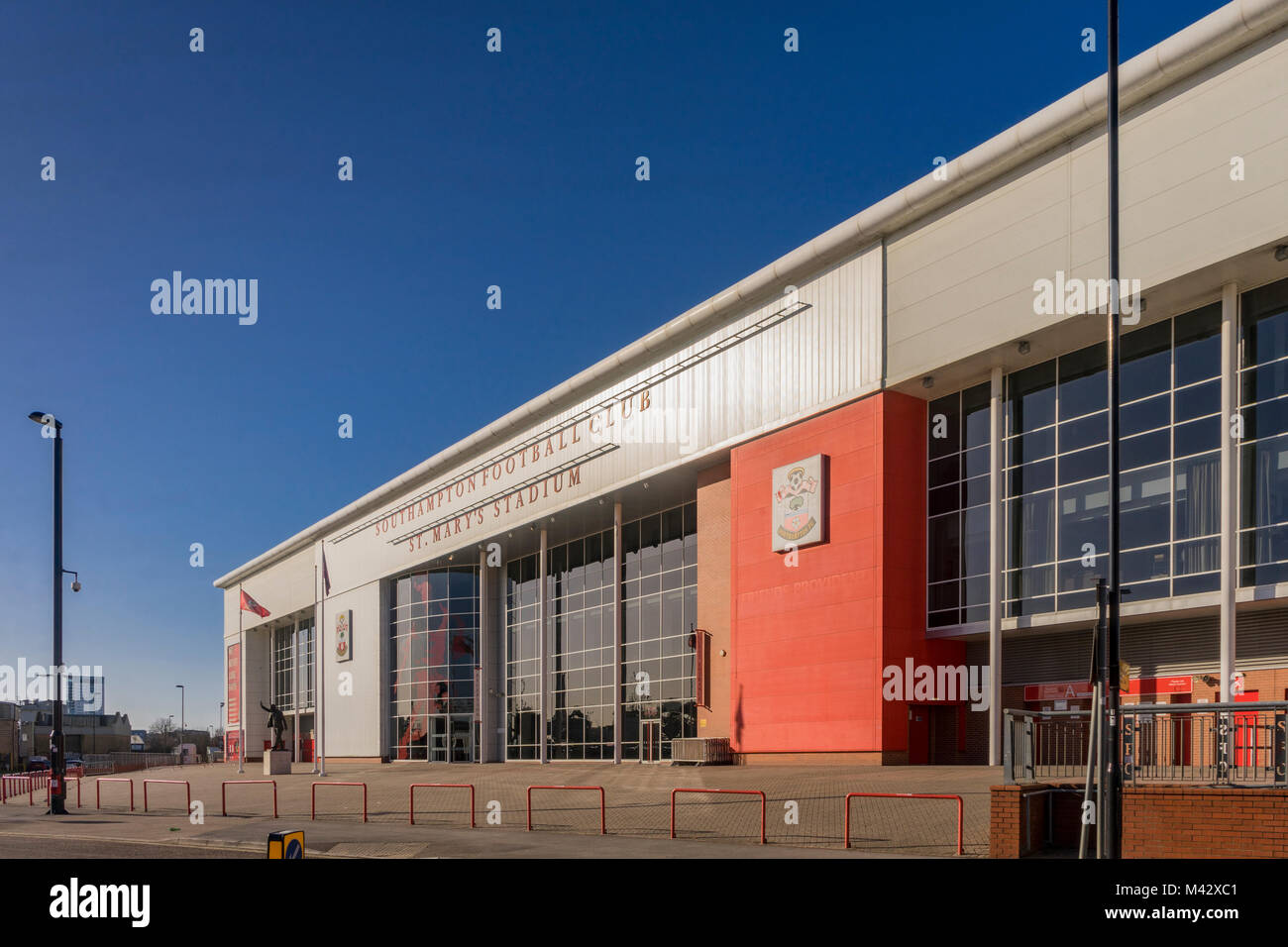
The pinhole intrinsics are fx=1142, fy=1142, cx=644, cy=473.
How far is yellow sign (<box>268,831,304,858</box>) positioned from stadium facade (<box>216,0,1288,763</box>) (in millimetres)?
21293

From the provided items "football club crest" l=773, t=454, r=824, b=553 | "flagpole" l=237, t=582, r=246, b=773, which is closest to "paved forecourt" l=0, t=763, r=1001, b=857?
"football club crest" l=773, t=454, r=824, b=553

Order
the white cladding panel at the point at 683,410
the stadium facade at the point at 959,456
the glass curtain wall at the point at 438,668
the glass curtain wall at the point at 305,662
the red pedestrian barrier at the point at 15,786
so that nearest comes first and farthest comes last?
the stadium facade at the point at 959,456, the white cladding panel at the point at 683,410, the red pedestrian barrier at the point at 15,786, the glass curtain wall at the point at 438,668, the glass curtain wall at the point at 305,662

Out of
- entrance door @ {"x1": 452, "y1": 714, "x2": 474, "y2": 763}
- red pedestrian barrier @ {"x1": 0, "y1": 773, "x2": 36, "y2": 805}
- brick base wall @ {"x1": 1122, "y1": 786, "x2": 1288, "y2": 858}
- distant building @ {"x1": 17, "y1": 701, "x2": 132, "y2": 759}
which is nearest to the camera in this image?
brick base wall @ {"x1": 1122, "y1": 786, "x2": 1288, "y2": 858}

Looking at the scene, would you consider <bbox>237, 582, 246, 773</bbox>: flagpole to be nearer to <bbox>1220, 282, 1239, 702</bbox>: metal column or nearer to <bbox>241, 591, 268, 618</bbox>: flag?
<bbox>241, 591, 268, 618</bbox>: flag

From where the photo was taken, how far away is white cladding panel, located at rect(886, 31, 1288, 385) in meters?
23.1

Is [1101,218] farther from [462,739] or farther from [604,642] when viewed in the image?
[462,739]

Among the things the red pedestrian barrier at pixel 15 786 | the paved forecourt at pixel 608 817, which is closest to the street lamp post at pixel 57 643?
the paved forecourt at pixel 608 817

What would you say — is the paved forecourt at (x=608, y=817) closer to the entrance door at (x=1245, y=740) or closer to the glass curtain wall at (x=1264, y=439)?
the entrance door at (x=1245, y=740)

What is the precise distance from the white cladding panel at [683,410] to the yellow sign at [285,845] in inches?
1003

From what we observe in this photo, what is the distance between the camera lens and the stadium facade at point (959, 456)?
24.4 metres

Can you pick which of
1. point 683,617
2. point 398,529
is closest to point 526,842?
point 683,617

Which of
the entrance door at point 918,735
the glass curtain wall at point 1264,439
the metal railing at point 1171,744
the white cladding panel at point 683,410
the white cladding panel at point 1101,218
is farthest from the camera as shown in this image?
the white cladding panel at point 683,410
